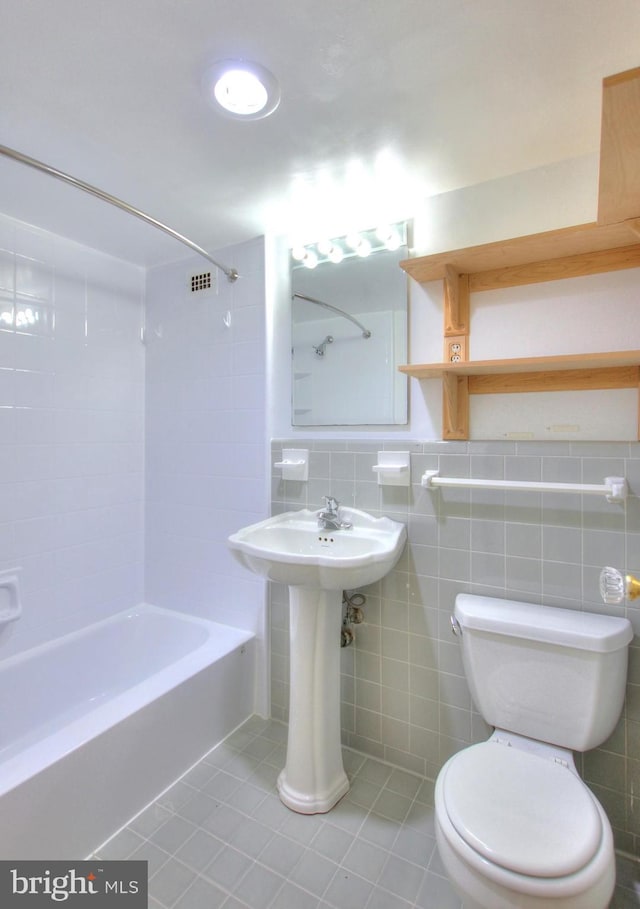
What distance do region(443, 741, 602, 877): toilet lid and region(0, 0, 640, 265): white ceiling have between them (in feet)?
5.81

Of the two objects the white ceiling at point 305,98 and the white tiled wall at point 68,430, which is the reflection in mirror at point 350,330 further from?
the white tiled wall at point 68,430

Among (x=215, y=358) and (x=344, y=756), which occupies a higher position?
(x=215, y=358)

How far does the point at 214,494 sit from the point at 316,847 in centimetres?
140

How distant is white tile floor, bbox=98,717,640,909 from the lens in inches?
48.1

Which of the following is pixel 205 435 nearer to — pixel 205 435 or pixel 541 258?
pixel 205 435

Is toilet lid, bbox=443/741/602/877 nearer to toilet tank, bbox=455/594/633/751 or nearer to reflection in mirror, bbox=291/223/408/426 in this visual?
toilet tank, bbox=455/594/633/751

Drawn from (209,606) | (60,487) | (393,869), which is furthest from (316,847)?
(60,487)

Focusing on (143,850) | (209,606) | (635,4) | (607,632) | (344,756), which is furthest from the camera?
(209,606)

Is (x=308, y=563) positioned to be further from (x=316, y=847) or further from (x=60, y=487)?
(x=60, y=487)

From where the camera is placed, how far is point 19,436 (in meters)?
1.85

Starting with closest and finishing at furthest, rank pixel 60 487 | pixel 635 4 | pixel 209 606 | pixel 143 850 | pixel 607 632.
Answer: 1. pixel 635 4
2. pixel 607 632
3. pixel 143 850
4. pixel 60 487
5. pixel 209 606

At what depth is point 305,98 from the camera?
1.15 m

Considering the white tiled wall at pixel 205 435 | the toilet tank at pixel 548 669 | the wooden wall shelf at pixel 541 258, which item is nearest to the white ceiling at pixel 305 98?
the wooden wall shelf at pixel 541 258
